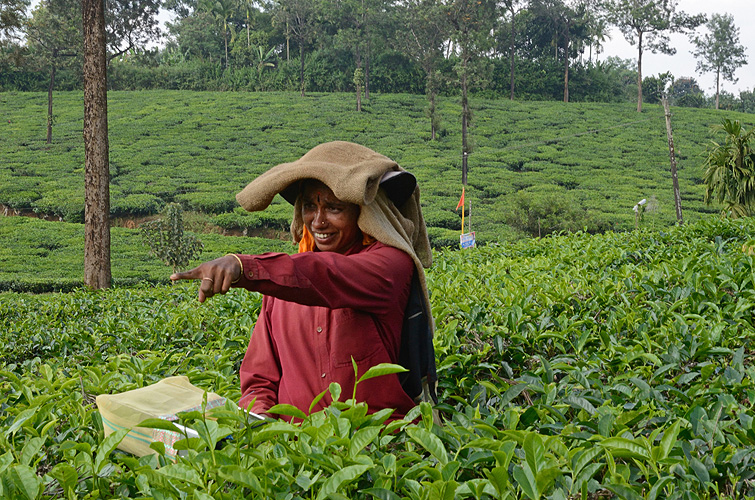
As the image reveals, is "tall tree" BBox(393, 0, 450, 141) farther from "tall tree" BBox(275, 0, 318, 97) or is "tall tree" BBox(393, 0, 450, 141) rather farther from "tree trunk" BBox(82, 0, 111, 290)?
"tree trunk" BBox(82, 0, 111, 290)

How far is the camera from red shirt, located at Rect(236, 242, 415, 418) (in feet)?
4.18

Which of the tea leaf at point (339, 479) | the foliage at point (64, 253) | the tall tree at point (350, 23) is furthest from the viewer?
the tall tree at point (350, 23)

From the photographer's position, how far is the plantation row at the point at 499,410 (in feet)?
3.57

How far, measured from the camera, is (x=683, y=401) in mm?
1823

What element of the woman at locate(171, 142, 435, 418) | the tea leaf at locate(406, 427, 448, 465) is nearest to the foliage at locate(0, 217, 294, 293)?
the woman at locate(171, 142, 435, 418)

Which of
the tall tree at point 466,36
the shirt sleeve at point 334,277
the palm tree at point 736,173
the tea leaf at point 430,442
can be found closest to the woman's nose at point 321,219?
the shirt sleeve at point 334,277

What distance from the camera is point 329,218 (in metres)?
1.55

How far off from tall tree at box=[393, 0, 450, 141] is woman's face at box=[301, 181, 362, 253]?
24237 millimetres

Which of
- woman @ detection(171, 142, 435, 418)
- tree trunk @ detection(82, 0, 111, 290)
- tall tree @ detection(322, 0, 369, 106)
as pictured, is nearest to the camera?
woman @ detection(171, 142, 435, 418)

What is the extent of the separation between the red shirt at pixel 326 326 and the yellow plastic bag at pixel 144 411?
171 mm

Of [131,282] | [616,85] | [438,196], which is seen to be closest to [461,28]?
[438,196]

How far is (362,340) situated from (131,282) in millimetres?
13296

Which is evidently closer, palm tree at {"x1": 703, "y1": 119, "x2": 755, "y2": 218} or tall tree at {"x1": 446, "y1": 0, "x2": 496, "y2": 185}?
palm tree at {"x1": 703, "y1": 119, "x2": 755, "y2": 218}

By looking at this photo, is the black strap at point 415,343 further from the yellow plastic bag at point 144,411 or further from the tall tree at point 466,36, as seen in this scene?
the tall tree at point 466,36
